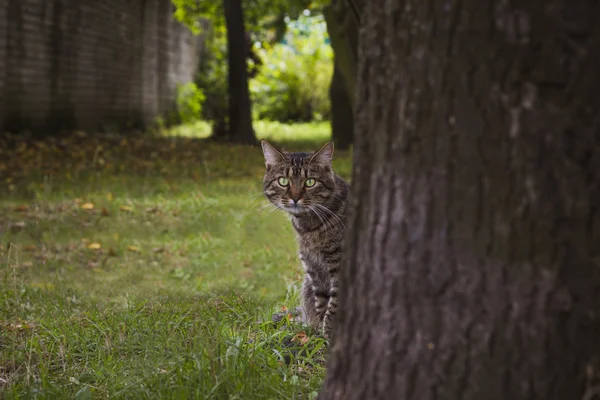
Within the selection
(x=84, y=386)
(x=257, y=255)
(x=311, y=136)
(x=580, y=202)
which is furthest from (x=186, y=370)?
(x=311, y=136)

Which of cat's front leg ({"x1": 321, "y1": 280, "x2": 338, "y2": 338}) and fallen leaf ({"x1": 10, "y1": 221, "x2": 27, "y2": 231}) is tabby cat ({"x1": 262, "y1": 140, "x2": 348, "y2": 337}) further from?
fallen leaf ({"x1": 10, "y1": 221, "x2": 27, "y2": 231})

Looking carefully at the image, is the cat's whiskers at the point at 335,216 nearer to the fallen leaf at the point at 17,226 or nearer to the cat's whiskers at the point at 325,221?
the cat's whiskers at the point at 325,221

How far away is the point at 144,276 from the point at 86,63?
12402 mm

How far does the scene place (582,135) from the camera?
250cm

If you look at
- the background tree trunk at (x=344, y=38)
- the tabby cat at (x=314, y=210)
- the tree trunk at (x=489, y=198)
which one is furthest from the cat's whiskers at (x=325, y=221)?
the background tree trunk at (x=344, y=38)

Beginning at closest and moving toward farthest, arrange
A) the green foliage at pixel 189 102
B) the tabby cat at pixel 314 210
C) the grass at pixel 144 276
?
the grass at pixel 144 276, the tabby cat at pixel 314 210, the green foliage at pixel 189 102

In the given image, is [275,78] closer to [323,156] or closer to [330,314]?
[323,156]

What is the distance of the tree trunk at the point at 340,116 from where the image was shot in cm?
1788

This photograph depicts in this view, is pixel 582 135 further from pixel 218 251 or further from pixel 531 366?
pixel 218 251

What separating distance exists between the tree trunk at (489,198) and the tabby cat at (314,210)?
2296mm

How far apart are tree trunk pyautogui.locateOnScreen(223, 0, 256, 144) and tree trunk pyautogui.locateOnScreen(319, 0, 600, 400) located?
51.6 feet

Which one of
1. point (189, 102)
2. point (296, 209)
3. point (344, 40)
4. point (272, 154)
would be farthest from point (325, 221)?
point (189, 102)

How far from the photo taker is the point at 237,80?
18562 millimetres

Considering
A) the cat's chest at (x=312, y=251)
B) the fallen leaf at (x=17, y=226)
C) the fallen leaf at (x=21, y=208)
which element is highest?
the cat's chest at (x=312, y=251)
